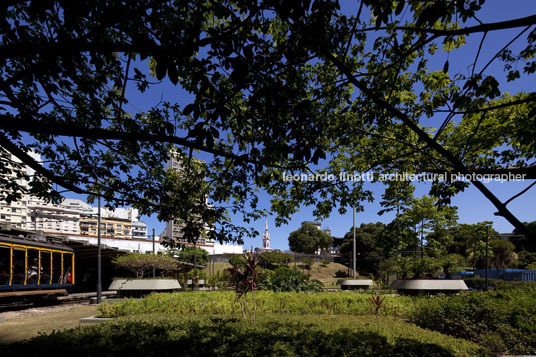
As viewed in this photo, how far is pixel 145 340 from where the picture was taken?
19.7 feet

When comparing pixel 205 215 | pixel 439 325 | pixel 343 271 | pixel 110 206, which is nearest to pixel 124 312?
pixel 110 206

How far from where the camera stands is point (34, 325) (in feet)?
38.5

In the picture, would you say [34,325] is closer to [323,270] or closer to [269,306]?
[269,306]

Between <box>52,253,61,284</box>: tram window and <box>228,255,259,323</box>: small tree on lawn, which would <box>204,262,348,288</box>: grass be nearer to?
<box>52,253,61,284</box>: tram window

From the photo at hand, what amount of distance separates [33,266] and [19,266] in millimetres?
1096

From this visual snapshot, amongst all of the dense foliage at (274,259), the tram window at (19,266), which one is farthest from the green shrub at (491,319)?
the dense foliage at (274,259)

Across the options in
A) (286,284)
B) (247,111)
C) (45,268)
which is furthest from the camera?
(45,268)

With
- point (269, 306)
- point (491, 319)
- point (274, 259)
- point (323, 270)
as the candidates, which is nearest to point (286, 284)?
point (269, 306)

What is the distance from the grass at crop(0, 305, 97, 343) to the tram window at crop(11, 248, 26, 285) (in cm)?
248

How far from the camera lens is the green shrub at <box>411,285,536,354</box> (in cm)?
740

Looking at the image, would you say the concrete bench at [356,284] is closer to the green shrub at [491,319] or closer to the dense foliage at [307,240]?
the green shrub at [491,319]

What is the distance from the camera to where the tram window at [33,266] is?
53.5ft

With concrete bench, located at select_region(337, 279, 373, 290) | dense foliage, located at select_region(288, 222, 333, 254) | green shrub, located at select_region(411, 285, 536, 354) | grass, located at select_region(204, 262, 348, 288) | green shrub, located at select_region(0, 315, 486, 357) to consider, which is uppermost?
green shrub, located at select_region(0, 315, 486, 357)

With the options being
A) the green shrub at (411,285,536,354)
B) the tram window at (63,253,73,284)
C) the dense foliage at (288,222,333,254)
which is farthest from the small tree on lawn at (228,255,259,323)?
the dense foliage at (288,222,333,254)
